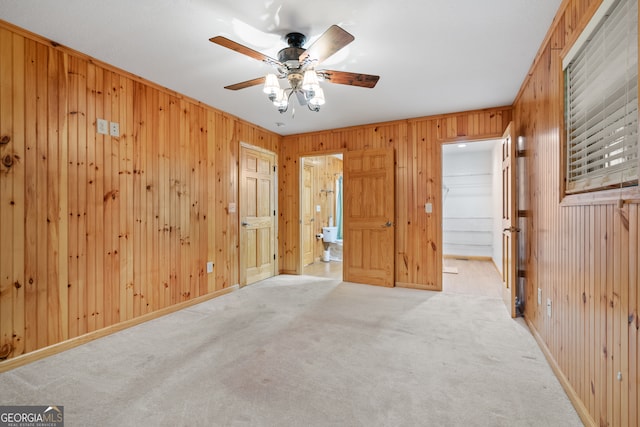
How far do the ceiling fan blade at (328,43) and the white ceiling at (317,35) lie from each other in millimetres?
242

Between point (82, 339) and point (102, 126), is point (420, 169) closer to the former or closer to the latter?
point (102, 126)

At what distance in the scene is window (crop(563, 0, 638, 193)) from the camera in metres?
1.24

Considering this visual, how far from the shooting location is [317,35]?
88.4 inches

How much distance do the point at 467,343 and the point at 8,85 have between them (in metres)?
3.98

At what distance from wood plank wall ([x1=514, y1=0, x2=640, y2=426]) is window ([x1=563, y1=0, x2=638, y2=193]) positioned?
79mm

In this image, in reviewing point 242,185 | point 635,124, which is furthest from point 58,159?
point 635,124

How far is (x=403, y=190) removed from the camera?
4379 millimetres

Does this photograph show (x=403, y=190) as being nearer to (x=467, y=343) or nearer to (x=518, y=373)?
(x=467, y=343)

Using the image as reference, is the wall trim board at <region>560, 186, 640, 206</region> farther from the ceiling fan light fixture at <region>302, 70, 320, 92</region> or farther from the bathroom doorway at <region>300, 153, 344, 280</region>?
the bathroom doorway at <region>300, 153, 344, 280</region>

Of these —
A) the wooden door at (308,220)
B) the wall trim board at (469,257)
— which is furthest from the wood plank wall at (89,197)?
the wall trim board at (469,257)

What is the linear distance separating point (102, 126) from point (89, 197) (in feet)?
2.13

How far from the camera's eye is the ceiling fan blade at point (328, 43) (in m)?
1.76

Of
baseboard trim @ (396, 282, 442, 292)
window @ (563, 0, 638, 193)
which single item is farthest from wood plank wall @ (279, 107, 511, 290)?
window @ (563, 0, 638, 193)

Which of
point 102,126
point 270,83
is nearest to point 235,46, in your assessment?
point 270,83
